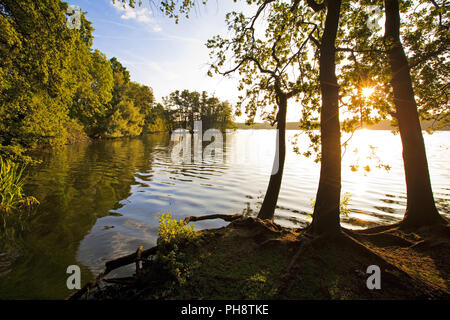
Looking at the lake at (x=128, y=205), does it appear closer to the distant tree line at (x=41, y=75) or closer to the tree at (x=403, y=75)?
the tree at (x=403, y=75)

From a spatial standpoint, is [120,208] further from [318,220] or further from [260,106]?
[318,220]

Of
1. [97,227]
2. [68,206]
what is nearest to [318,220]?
[97,227]

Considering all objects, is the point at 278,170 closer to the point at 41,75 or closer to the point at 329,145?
the point at 329,145

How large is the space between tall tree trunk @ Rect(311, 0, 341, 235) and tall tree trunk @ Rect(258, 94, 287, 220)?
284cm

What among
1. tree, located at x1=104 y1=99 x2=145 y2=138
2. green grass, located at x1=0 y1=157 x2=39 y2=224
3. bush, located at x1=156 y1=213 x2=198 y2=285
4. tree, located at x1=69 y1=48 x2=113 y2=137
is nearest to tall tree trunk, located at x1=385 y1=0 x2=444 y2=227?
bush, located at x1=156 y1=213 x2=198 y2=285

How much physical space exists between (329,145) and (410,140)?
3694 mm

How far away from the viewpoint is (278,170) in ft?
26.5

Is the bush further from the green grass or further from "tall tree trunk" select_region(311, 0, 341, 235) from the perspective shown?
the green grass

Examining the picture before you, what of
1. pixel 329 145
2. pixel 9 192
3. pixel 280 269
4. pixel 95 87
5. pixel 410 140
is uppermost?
pixel 95 87

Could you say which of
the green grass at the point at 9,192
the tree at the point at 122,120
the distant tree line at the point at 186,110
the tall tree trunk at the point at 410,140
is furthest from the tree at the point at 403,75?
the distant tree line at the point at 186,110

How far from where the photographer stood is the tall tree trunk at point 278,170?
809cm

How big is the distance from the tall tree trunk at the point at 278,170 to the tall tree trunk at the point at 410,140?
3684 millimetres

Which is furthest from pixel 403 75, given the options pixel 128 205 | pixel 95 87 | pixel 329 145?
pixel 95 87

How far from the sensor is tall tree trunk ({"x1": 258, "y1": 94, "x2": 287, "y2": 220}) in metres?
8.09
